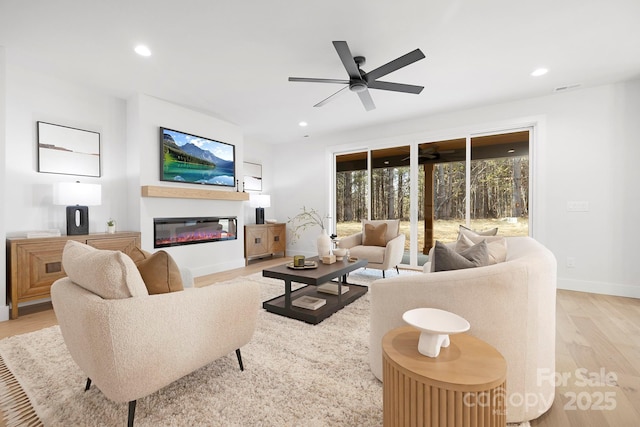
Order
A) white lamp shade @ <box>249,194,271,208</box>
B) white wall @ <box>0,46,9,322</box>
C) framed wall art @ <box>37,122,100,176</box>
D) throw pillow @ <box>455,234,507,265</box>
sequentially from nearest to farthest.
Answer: throw pillow @ <box>455,234,507,265</box>, white wall @ <box>0,46,9,322</box>, framed wall art @ <box>37,122,100,176</box>, white lamp shade @ <box>249,194,271,208</box>

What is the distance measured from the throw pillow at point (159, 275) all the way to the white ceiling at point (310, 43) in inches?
75.8

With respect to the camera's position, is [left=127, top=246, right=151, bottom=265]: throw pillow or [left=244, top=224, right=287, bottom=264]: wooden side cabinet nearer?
[left=127, top=246, right=151, bottom=265]: throw pillow

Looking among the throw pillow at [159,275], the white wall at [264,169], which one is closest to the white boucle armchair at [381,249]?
the white wall at [264,169]

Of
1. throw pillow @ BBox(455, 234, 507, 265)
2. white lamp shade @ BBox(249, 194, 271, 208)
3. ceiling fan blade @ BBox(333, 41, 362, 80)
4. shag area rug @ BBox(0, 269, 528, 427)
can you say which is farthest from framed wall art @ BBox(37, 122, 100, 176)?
throw pillow @ BBox(455, 234, 507, 265)

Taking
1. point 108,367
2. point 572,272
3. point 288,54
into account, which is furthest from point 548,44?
point 108,367

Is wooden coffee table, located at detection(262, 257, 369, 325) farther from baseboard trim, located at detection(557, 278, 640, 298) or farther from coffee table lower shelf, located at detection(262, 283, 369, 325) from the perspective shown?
baseboard trim, located at detection(557, 278, 640, 298)

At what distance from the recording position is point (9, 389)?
A: 5.30ft

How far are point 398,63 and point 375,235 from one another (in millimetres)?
2499

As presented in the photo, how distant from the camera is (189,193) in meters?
4.14

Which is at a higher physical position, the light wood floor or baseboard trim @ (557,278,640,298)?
baseboard trim @ (557,278,640,298)

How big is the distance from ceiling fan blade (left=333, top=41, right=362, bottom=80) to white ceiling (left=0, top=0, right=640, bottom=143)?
0.27 metres

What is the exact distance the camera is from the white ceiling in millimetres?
2152

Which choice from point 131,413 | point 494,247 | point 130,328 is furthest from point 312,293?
point 130,328

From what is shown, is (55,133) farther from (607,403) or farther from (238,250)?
(607,403)
